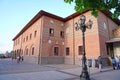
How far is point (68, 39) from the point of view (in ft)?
65.1

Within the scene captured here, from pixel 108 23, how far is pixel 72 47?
732 centimetres

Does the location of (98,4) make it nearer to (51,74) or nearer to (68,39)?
(51,74)

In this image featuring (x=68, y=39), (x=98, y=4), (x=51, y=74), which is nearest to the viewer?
(x=98, y=4)

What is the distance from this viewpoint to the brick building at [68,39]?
1556 centimetres

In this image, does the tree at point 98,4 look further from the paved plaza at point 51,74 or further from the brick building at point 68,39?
the brick building at point 68,39

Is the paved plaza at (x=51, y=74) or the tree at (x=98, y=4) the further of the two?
the paved plaza at (x=51, y=74)

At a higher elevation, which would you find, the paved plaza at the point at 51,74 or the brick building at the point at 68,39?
the brick building at the point at 68,39

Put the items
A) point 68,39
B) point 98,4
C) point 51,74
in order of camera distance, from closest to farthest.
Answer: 1. point 98,4
2. point 51,74
3. point 68,39

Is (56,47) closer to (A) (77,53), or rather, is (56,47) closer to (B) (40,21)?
(A) (77,53)

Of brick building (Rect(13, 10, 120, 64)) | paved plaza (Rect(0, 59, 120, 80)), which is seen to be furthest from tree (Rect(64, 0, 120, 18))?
brick building (Rect(13, 10, 120, 64))

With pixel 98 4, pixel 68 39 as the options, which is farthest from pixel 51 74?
pixel 68 39

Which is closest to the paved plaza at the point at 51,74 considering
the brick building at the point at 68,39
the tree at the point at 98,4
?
the brick building at the point at 68,39

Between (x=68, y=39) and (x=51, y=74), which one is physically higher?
(x=68, y=39)

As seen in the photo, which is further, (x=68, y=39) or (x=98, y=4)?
(x=68, y=39)
